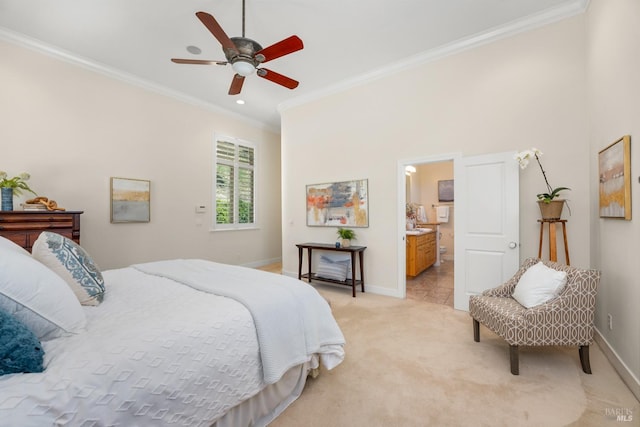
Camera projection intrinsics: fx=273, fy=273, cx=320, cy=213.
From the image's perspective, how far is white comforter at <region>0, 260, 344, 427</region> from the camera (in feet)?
2.91

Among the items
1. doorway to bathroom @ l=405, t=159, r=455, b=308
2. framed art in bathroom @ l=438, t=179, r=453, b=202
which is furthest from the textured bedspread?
framed art in bathroom @ l=438, t=179, r=453, b=202

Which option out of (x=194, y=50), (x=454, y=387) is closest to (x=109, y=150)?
(x=194, y=50)

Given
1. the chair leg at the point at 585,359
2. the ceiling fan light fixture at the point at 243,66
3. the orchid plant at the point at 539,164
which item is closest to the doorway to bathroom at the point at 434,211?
the orchid plant at the point at 539,164

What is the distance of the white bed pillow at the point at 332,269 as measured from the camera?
4352 millimetres

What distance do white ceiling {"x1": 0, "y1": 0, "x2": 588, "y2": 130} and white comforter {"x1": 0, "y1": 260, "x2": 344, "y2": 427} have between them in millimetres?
3048

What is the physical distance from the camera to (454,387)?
77.1 inches

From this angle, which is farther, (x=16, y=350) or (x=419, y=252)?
(x=419, y=252)

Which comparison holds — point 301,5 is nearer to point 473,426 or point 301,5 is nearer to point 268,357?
point 268,357

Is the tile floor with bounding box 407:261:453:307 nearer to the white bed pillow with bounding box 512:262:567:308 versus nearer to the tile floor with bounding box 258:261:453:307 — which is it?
the tile floor with bounding box 258:261:453:307

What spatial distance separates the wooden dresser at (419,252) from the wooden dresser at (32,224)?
4.89 m

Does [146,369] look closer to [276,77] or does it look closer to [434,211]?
[276,77]

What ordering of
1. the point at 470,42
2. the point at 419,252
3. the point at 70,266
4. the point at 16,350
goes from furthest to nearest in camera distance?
1. the point at 419,252
2. the point at 470,42
3. the point at 70,266
4. the point at 16,350

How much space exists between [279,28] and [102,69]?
2807mm

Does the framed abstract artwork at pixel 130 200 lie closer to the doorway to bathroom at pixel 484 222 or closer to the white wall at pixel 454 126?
the white wall at pixel 454 126
